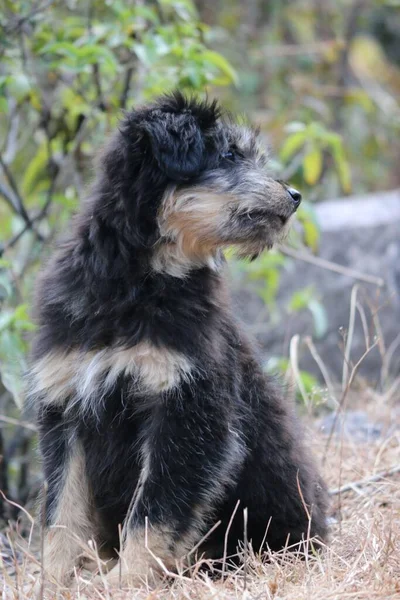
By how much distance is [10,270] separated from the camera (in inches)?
225

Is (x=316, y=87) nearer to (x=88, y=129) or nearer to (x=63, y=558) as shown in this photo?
(x=88, y=129)

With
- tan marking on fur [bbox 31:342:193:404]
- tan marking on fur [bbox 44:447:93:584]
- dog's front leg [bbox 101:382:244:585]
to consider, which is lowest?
tan marking on fur [bbox 44:447:93:584]

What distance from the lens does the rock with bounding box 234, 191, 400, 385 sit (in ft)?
25.9

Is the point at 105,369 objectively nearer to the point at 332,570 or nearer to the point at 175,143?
the point at 175,143

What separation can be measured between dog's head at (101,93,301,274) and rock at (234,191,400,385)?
3619 millimetres

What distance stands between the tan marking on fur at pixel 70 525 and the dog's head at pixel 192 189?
1.08 m

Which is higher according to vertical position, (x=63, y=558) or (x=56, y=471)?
(x=56, y=471)

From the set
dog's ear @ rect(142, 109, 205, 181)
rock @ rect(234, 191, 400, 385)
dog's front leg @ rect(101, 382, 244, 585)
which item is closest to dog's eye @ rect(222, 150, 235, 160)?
dog's ear @ rect(142, 109, 205, 181)

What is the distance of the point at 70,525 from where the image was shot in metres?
4.00

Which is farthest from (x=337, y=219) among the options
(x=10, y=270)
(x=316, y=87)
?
(x=10, y=270)

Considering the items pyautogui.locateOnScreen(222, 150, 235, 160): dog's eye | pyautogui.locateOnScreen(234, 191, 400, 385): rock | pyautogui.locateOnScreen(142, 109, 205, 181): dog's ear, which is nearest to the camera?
pyautogui.locateOnScreen(142, 109, 205, 181): dog's ear

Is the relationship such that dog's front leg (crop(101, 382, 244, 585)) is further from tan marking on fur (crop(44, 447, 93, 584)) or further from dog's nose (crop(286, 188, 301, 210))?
dog's nose (crop(286, 188, 301, 210))

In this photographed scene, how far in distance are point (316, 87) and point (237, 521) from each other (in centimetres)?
801

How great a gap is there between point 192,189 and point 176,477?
4.35 ft
